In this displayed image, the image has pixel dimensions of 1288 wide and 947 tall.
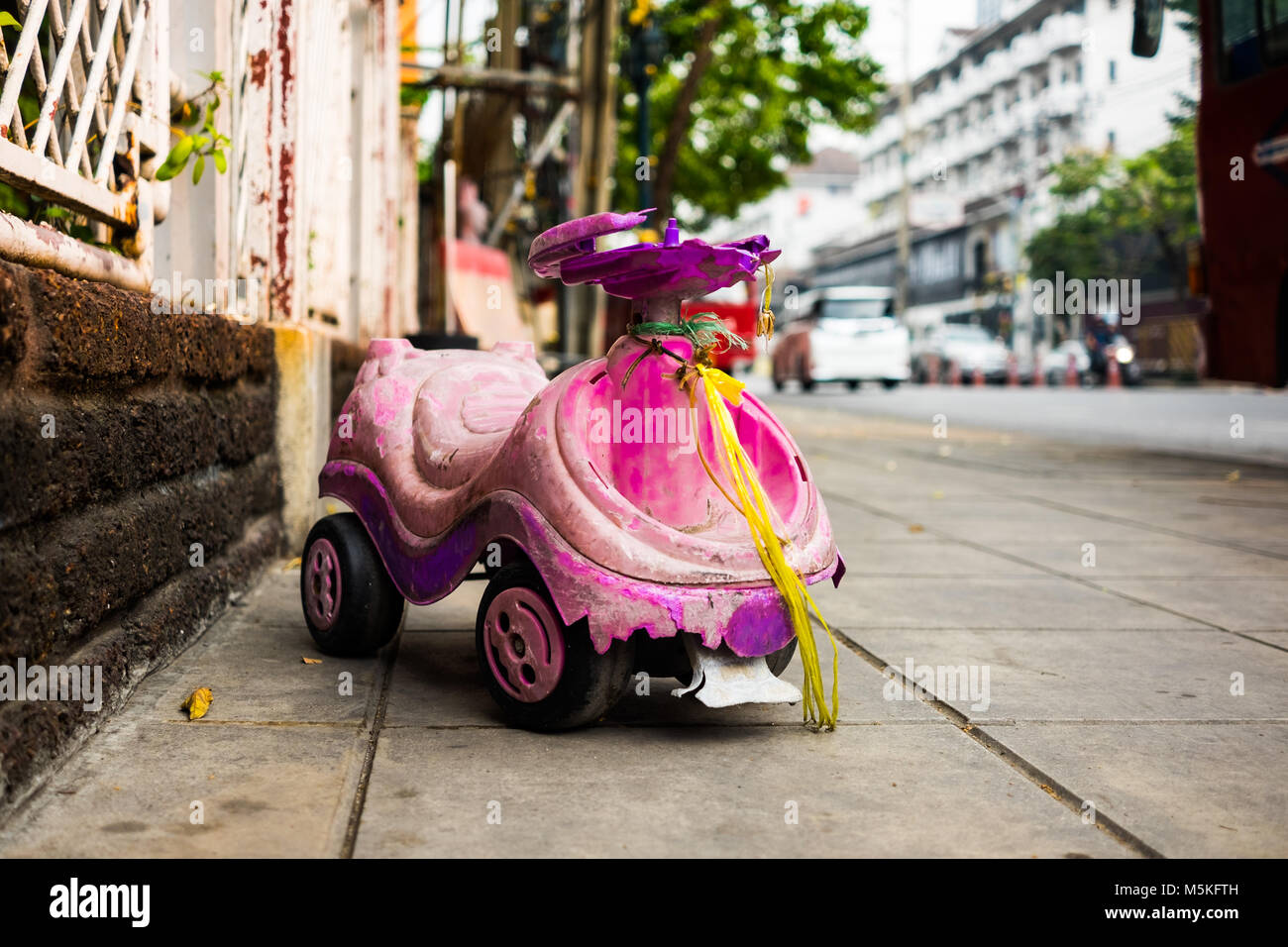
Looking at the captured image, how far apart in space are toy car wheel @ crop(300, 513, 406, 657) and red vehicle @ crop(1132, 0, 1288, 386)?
21.3 feet

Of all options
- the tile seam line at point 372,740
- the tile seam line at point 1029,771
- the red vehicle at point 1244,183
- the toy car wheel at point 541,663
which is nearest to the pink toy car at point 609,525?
the toy car wheel at point 541,663

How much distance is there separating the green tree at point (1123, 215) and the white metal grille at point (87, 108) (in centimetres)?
4135

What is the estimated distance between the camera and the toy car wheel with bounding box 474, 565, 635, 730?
9.24 feet

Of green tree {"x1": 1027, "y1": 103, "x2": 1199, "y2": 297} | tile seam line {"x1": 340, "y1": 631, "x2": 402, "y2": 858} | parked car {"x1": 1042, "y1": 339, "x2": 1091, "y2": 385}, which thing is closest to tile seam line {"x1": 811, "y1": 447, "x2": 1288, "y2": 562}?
tile seam line {"x1": 340, "y1": 631, "x2": 402, "y2": 858}

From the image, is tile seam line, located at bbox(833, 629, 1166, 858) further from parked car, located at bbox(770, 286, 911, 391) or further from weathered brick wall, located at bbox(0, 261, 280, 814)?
parked car, located at bbox(770, 286, 911, 391)

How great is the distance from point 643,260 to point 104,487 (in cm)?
125

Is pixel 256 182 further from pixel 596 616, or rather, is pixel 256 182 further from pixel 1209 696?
→ pixel 1209 696

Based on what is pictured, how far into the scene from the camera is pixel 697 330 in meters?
3.01

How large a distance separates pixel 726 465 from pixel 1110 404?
1923cm

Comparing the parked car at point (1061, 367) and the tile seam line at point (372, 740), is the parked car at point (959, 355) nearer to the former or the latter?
the parked car at point (1061, 367)

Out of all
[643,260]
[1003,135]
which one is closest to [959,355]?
[643,260]

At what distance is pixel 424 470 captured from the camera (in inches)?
135

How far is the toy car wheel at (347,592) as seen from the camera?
3539mm
